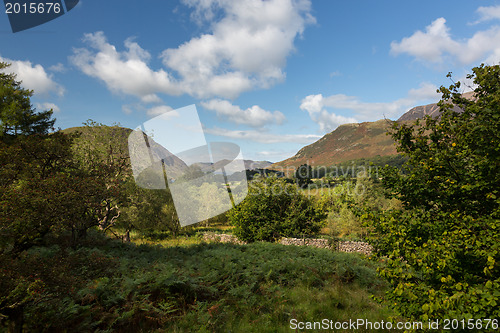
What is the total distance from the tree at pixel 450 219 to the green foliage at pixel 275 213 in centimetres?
2069

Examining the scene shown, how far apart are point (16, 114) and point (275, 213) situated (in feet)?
84.6

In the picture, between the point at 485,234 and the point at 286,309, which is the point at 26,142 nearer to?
the point at 286,309

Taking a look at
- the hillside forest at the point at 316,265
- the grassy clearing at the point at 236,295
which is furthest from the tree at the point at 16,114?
the grassy clearing at the point at 236,295

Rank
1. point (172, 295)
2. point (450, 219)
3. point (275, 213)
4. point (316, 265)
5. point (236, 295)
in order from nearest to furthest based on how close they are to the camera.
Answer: point (450, 219), point (172, 295), point (236, 295), point (316, 265), point (275, 213)

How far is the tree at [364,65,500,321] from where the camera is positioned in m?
4.00

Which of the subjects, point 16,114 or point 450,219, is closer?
point 450,219

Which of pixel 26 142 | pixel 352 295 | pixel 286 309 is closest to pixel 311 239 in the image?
pixel 352 295

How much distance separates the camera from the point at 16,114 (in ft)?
61.8

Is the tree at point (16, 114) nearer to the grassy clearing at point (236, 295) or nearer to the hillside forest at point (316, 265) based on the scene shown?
the hillside forest at point (316, 265)

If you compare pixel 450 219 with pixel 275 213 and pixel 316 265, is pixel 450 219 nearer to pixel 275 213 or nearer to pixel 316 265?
pixel 316 265

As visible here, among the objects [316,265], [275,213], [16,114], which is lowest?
[316,265]

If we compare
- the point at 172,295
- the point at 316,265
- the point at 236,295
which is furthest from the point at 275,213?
the point at 172,295

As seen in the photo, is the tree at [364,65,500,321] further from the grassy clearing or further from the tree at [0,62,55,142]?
the tree at [0,62,55,142]

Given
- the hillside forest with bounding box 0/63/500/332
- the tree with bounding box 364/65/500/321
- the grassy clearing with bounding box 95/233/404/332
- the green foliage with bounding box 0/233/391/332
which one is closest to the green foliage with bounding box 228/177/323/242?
the hillside forest with bounding box 0/63/500/332
